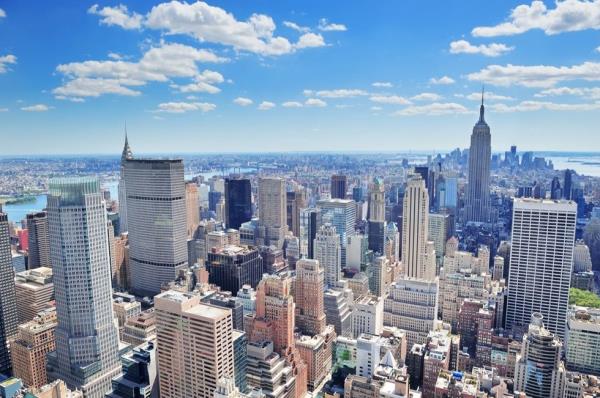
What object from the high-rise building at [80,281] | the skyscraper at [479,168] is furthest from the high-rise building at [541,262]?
the skyscraper at [479,168]

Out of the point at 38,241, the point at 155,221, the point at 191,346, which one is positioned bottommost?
the point at 191,346

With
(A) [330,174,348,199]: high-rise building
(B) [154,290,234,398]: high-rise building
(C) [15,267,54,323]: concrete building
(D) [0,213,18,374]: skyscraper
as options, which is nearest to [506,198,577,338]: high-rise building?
(B) [154,290,234,398]: high-rise building

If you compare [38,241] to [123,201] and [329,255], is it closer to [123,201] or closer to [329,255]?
[123,201]

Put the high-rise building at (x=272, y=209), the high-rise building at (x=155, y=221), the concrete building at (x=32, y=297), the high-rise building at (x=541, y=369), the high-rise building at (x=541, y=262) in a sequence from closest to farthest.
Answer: the high-rise building at (x=541, y=369)
the high-rise building at (x=541, y=262)
the concrete building at (x=32, y=297)
the high-rise building at (x=155, y=221)
the high-rise building at (x=272, y=209)

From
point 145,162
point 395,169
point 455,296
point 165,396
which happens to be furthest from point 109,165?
point 395,169

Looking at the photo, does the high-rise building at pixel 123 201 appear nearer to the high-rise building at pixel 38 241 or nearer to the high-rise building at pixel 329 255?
the high-rise building at pixel 38 241

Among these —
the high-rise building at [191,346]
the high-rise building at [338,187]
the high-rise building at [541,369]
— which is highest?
the high-rise building at [338,187]

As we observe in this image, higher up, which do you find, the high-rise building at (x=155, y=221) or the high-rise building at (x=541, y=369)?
the high-rise building at (x=155, y=221)

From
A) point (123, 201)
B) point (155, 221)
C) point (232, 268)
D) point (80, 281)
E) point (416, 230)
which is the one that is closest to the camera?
point (80, 281)

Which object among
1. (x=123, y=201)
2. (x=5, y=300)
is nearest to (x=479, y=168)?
(x=123, y=201)
